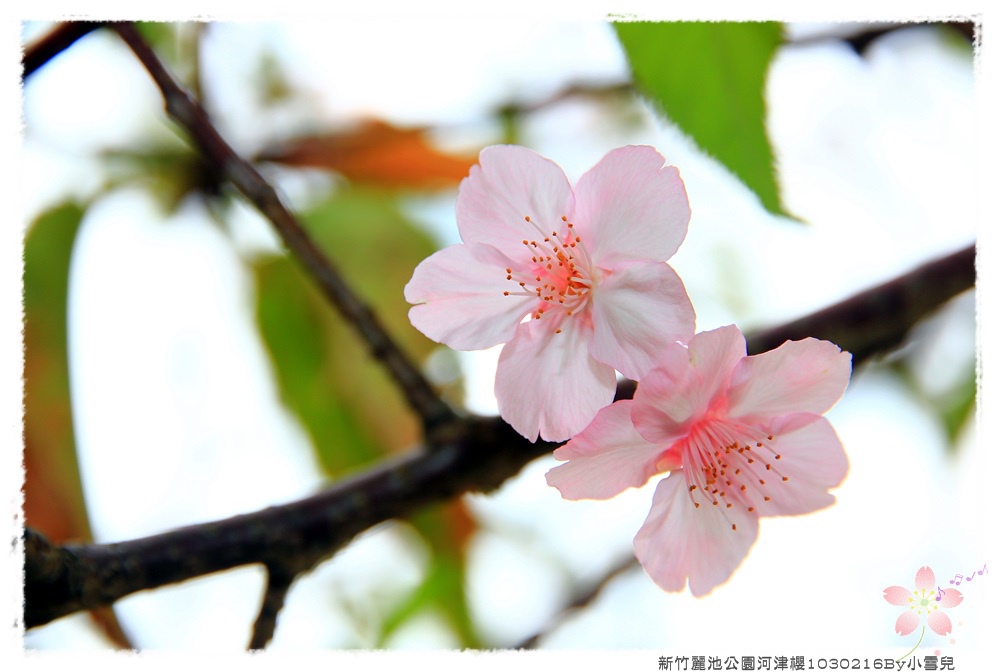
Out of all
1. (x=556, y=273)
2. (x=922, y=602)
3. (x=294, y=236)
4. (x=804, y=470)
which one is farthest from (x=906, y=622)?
(x=294, y=236)

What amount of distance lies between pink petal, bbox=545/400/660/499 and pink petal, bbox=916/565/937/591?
6.4 inches

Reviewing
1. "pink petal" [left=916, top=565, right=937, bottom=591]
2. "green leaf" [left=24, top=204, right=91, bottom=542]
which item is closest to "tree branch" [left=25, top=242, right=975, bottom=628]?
"pink petal" [left=916, top=565, right=937, bottom=591]

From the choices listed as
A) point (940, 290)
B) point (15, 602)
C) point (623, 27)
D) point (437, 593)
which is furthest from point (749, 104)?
point (437, 593)

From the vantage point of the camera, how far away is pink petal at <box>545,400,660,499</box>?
10.8 inches

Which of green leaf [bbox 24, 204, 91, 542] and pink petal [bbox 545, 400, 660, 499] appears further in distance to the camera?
green leaf [bbox 24, 204, 91, 542]

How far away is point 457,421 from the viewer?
1.35 feet

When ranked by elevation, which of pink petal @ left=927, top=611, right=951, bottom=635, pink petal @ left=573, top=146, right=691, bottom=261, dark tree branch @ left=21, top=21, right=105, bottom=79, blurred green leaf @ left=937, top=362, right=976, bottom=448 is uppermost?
dark tree branch @ left=21, top=21, right=105, bottom=79

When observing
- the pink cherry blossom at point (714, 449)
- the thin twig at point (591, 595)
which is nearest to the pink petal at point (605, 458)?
the pink cherry blossom at point (714, 449)

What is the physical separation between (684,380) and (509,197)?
93 mm

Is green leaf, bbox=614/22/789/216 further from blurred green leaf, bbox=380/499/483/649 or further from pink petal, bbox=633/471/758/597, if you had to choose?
blurred green leaf, bbox=380/499/483/649

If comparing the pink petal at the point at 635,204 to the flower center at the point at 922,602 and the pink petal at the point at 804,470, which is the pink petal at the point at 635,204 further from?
the flower center at the point at 922,602

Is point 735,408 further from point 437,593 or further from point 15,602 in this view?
point 437,593

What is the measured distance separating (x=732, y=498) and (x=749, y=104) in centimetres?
16

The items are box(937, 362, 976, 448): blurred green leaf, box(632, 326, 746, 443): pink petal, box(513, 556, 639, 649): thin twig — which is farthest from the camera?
box(937, 362, 976, 448): blurred green leaf
